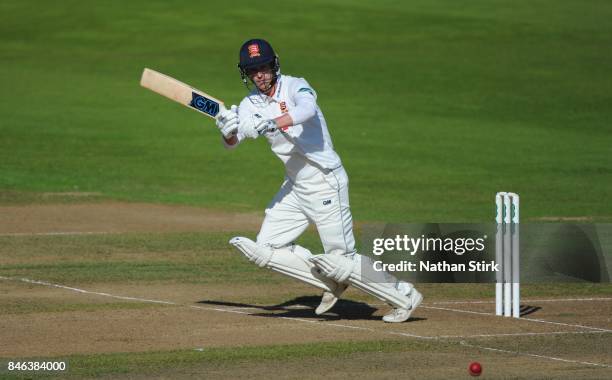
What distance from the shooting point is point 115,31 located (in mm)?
38188

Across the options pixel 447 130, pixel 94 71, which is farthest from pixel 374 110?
pixel 94 71

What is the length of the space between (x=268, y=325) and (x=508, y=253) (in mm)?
2110

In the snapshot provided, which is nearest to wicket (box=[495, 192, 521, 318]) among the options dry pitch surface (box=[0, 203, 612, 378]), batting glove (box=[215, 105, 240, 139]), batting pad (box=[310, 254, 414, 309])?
dry pitch surface (box=[0, 203, 612, 378])

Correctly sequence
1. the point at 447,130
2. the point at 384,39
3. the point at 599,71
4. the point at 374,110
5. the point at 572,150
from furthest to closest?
the point at 384,39
the point at 599,71
the point at 374,110
the point at 447,130
the point at 572,150

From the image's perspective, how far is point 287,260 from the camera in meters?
10.0

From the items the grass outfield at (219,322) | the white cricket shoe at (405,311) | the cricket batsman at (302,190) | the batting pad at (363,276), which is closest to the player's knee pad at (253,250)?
the cricket batsman at (302,190)

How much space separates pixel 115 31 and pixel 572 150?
1890cm

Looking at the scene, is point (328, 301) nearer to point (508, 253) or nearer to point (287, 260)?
point (287, 260)

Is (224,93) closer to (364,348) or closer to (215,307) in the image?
(215,307)

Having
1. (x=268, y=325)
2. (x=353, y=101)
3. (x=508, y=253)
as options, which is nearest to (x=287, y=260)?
(x=268, y=325)

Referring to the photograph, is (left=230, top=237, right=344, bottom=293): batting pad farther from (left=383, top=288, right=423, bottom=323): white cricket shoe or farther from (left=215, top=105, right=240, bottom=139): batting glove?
(left=215, top=105, right=240, bottom=139): batting glove

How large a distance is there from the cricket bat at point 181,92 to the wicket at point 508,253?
2.52m

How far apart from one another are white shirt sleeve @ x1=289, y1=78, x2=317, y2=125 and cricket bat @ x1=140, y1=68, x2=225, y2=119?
25.5 inches

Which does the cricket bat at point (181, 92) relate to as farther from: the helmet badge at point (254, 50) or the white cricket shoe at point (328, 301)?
the white cricket shoe at point (328, 301)
